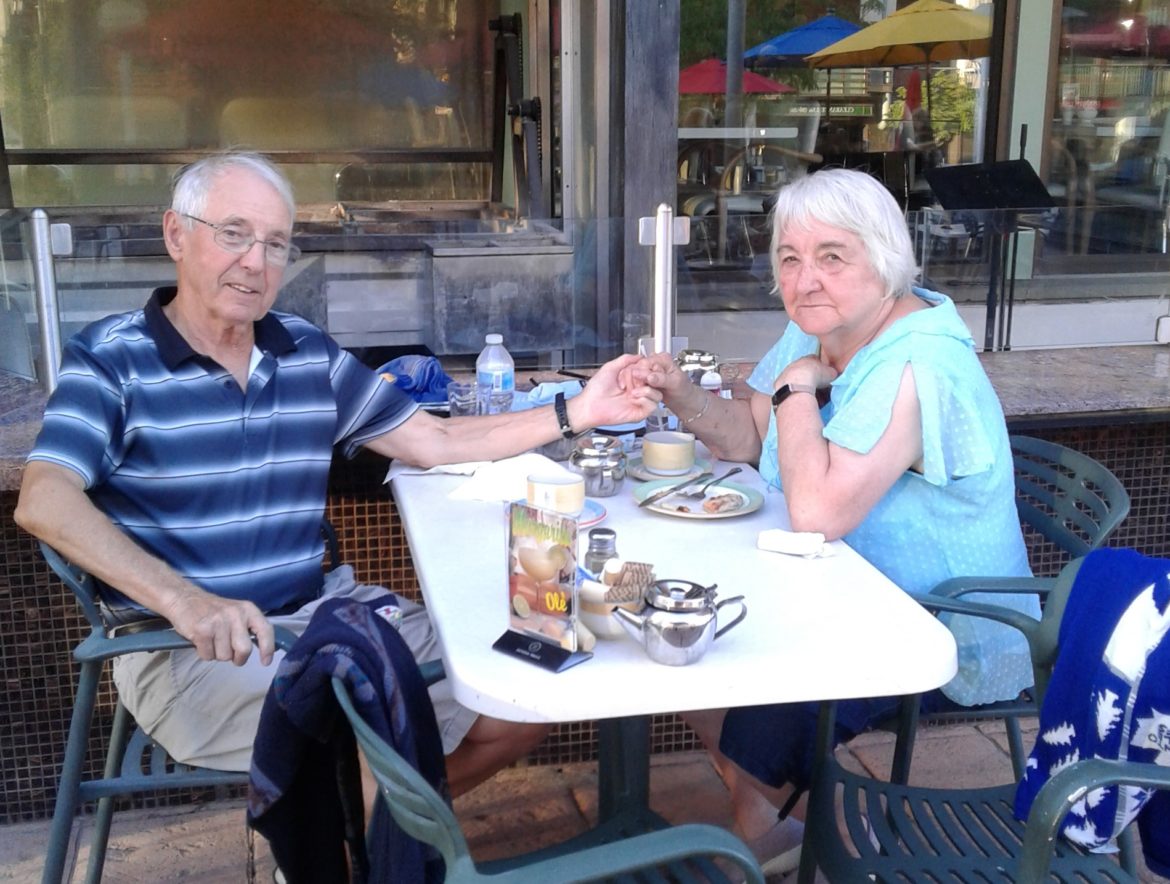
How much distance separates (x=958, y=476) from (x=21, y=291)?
2360 millimetres

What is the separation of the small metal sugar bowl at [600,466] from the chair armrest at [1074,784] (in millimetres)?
1010

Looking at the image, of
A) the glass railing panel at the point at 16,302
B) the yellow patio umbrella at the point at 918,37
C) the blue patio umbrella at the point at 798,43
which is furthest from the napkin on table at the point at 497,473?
the yellow patio umbrella at the point at 918,37

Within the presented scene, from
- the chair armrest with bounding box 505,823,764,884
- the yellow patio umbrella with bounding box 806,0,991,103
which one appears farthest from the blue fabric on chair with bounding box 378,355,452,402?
the yellow patio umbrella with bounding box 806,0,991,103

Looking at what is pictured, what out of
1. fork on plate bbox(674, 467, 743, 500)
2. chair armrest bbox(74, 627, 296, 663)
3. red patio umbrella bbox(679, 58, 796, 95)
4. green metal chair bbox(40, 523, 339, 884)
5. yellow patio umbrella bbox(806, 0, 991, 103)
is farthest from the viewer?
yellow patio umbrella bbox(806, 0, 991, 103)

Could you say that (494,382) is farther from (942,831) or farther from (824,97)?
(824,97)

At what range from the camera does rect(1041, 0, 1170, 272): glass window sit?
806cm

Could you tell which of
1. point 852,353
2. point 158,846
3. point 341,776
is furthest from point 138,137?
point 341,776

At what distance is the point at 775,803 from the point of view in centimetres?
220

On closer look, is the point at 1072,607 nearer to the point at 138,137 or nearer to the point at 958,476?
the point at 958,476

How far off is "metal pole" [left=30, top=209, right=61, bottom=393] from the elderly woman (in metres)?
1.80

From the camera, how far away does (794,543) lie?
6.57 feet

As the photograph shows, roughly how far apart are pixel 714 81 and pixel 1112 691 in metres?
6.80

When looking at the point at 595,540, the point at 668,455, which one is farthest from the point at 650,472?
the point at 595,540

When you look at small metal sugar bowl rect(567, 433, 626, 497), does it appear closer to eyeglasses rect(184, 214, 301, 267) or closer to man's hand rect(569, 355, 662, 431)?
man's hand rect(569, 355, 662, 431)
